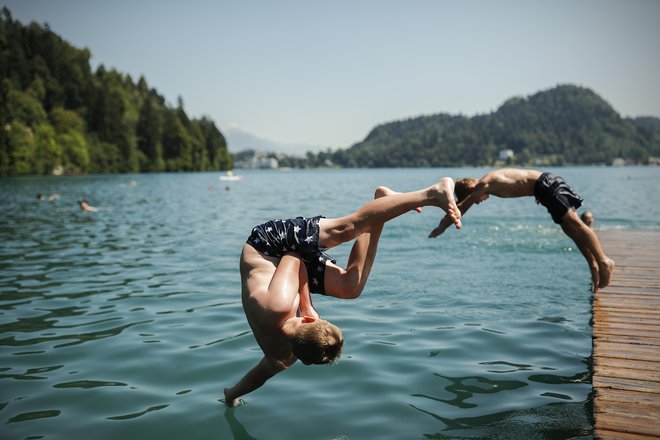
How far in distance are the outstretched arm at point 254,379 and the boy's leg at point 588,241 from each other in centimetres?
396

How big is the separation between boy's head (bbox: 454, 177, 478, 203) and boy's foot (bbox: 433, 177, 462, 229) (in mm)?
1417

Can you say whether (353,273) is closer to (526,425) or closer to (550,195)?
(526,425)

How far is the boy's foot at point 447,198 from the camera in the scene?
17.4ft

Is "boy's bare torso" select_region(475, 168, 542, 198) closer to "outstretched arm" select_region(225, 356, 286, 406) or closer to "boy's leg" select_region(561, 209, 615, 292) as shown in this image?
"boy's leg" select_region(561, 209, 615, 292)

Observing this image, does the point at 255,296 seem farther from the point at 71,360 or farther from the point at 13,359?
the point at 13,359

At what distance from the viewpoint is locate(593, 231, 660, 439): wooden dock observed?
435 centimetres

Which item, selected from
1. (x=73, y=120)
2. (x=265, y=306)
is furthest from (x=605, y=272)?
(x=73, y=120)

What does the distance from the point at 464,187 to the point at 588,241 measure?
→ 171 cm

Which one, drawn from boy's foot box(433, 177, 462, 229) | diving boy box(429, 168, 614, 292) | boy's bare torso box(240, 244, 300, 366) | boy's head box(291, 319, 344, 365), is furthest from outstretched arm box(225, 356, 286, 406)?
diving boy box(429, 168, 614, 292)

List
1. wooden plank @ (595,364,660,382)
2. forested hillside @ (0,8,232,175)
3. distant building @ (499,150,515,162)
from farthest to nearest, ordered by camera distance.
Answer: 1. distant building @ (499,150,515,162)
2. forested hillside @ (0,8,232,175)
3. wooden plank @ (595,364,660,382)

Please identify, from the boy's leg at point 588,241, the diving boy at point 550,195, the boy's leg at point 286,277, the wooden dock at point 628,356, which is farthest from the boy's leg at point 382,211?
the wooden dock at point 628,356

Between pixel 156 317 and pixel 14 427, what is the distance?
3934 mm

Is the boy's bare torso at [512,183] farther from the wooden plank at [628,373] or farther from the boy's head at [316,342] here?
the boy's head at [316,342]

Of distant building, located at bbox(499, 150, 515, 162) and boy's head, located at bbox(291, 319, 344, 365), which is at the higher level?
distant building, located at bbox(499, 150, 515, 162)
